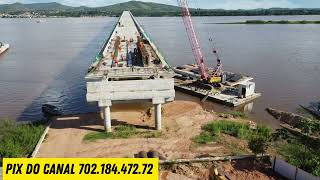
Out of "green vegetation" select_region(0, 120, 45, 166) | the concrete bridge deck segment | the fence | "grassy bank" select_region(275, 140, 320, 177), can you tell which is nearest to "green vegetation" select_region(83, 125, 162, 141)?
the concrete bridge deck segment

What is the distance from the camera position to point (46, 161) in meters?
13.9

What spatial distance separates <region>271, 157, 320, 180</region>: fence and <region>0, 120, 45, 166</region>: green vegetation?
696 inches

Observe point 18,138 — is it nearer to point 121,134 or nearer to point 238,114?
point 121,134

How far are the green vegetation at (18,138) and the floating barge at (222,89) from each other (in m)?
20.5

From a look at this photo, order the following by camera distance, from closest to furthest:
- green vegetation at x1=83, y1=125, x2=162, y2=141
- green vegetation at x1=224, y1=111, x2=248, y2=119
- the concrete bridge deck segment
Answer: the concrete bridge deck segment, green vegetation at x1=83, y1=125, x2=162, y2=141, green vegetation at x1=224, y1=111, x2=248, y2=119

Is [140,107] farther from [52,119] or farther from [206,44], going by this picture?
[206,44]

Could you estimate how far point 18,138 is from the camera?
3123 centimetres

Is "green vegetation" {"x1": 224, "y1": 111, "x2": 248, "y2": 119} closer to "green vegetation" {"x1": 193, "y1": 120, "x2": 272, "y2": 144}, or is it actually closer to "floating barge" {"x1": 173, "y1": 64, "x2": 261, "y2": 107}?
"floating barge" {"x1": 173, "y1": 64, "x2": 261, "y2": 107}

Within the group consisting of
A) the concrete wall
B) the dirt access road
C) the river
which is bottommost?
the river

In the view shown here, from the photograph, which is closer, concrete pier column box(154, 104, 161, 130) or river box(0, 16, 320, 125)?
concrete pier column box(154, 104, 161, 130)

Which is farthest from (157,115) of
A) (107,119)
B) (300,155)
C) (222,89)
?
(222,89)

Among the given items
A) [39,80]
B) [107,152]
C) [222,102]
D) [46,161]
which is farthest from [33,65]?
[46,161]

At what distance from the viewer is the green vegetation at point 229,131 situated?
1210 inches

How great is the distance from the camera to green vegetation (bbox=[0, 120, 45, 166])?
2750 centimetres
